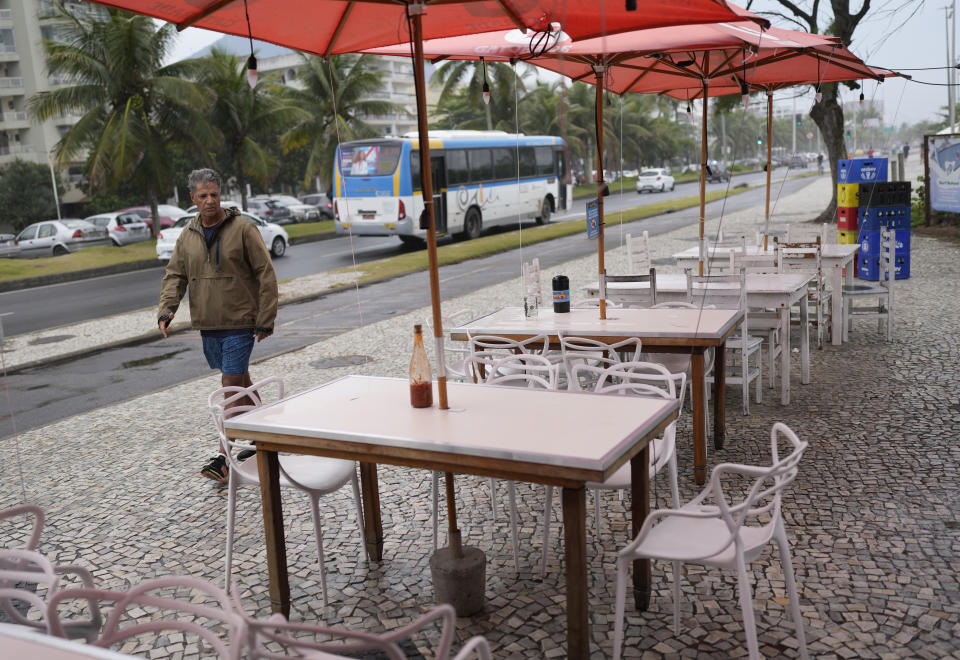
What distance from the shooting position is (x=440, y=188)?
20.9 m

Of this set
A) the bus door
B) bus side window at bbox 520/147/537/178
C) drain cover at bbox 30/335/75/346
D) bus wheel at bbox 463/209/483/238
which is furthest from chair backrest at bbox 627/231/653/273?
bus side window at bbox 520/147/537/178

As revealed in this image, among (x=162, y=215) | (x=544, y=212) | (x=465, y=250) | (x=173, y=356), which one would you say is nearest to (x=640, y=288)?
(x=173, y=356)

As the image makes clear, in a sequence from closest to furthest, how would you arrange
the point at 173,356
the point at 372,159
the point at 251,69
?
the point at 251,69, the point at 173,356, the point at 372,159

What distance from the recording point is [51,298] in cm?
1650

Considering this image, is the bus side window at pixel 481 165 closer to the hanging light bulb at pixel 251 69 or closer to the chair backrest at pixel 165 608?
the hanging light bulb at pixel 251 69

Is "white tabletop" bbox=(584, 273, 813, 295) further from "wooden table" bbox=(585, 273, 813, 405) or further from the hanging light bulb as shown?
the hanging light bulb

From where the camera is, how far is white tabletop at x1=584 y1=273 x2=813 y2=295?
6219 mm

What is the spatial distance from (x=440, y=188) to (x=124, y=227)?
1328 centimetres

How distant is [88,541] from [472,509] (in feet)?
6.72

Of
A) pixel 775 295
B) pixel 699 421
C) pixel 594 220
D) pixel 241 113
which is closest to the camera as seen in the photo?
pixel 699 421

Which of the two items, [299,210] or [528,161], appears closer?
[528,161]

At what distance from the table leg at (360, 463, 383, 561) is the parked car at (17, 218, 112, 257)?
2508cm

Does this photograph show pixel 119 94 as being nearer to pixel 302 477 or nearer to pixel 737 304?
pixel 737 304

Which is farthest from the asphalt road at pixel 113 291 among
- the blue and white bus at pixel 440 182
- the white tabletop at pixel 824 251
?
the white tabletop at pixel 824 251
